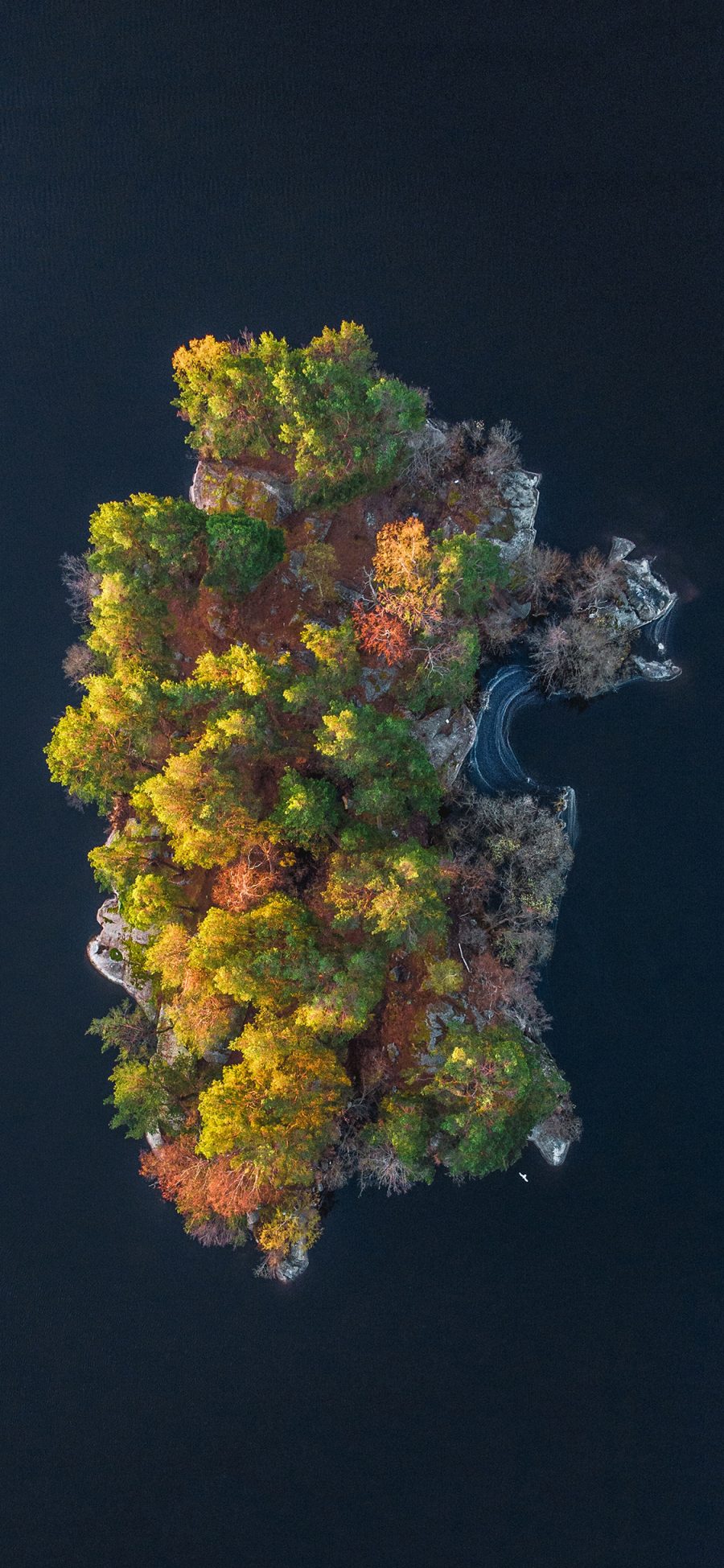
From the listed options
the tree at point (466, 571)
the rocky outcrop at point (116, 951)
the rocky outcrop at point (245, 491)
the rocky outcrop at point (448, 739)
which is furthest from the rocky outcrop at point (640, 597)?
the rocky outcrop at point (116, 951)

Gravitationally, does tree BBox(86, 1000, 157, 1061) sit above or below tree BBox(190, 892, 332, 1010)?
below

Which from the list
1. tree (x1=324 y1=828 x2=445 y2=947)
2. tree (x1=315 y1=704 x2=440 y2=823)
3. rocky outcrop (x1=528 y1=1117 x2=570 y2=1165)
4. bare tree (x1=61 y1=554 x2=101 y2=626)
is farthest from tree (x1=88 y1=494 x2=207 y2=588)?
rocky outcrop (x1=528 y1=1117 x2=570 y2=1165)

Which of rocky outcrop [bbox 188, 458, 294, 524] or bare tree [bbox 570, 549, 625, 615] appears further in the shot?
bare tree [bbox 570, 549, 625, 615]

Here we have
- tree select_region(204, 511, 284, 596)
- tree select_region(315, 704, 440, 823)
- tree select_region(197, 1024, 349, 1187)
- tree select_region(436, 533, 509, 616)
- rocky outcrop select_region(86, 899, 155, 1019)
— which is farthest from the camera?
rocky outcrop select_region(86, 899, 155, 1019)

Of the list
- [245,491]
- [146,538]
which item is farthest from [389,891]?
[245,491]

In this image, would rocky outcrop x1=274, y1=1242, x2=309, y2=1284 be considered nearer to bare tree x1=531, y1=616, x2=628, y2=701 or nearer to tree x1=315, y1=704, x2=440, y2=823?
tree x1=315, y1=704, x2=440, y2=823

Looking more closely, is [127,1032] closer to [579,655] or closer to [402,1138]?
[402,1138]

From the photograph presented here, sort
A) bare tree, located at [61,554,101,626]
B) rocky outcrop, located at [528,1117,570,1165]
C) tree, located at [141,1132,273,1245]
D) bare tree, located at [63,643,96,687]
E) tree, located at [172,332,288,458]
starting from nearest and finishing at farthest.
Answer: tree, located at [141,1132,273,1245] → tree, located at [172,332,288,458] → rocky outcrop, located at [528,1117,570,1165] → bare tree, located at [63,643,96,687] → bare tree, located at [61,554,101,626]
